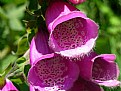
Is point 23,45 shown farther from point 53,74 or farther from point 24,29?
point 24,29

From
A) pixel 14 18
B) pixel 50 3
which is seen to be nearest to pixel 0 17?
pixel 14 18

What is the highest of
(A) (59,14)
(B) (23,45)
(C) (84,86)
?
(A) (59,14)

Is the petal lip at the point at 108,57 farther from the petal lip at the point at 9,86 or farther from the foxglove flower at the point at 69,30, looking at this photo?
the petal lip at the point at 9,86

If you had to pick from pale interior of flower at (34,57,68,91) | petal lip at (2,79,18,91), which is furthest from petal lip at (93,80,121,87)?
petal lip at (2,79,18,91)

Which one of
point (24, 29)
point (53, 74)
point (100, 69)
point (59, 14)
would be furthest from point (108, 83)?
point (24, 29)

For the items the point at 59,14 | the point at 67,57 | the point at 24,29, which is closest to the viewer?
the point at 67,57

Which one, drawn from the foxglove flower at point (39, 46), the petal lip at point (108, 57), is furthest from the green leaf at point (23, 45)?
the petal lip at point (108, 57)

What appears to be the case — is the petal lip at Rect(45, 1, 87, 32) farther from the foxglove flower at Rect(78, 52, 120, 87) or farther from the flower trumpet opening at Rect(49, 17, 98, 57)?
the foxglove flower at Rect(78, 52, 120, 87)

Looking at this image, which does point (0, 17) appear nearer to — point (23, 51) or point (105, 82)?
point (23, 51)
